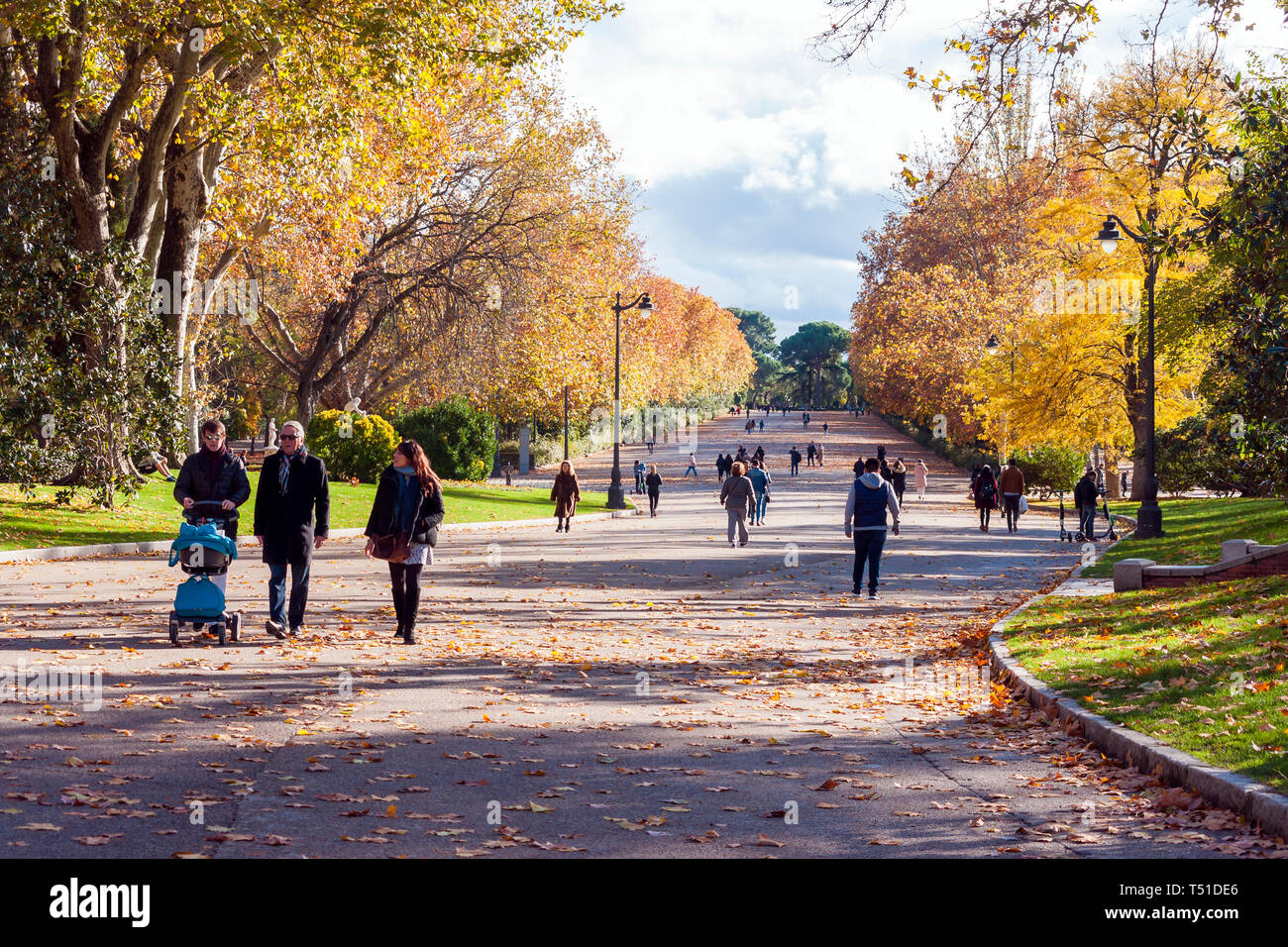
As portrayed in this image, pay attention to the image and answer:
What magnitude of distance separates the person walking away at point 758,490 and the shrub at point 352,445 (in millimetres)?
10667

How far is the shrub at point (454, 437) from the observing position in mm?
45981

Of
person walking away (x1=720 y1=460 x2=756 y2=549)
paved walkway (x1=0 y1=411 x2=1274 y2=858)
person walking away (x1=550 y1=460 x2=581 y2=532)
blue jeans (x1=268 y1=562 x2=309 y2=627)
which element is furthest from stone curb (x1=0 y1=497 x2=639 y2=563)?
person walking away (x1=720 y1=460 x2=756 y2=549)

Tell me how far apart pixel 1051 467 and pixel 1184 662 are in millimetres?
37954

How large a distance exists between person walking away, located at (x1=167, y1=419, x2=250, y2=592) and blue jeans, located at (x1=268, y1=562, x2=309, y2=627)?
787 millimetres

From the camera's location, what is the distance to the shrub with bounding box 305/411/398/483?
3719 cm

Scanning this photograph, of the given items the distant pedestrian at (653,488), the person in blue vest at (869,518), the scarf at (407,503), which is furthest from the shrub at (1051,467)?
the scarf at (407,503)

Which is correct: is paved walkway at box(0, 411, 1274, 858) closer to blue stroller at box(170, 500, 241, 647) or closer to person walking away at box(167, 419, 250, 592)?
blue stroller at box(170, 500, 241, 647)

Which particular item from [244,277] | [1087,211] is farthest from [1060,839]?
[244,277]

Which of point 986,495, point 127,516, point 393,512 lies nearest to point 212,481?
point 393,512

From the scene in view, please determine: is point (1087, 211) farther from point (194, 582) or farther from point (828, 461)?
point (828, 461)

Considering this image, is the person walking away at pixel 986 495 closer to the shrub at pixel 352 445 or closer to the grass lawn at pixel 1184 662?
the grass lawn at pixel 1184 662

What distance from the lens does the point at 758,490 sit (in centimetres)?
3366

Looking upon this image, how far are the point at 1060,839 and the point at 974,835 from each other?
0.39 metres

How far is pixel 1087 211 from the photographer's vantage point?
3809cm
